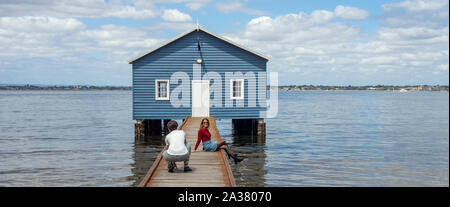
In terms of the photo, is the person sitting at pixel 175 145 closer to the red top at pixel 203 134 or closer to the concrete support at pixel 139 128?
the red top at pixel 203 134

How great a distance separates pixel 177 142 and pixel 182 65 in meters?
15.9

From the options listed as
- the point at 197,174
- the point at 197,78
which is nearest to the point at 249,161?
the point at 197,78

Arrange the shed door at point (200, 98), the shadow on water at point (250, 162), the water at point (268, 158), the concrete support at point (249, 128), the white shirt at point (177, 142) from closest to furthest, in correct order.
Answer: the white shirt at point (177, 142)
the shadow on water at point (250, 162)
the water at point (268, 158)
the shed door at point (200, 98)
the concrete support at point (249, 128)

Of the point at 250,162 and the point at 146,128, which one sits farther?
the point at 146,128

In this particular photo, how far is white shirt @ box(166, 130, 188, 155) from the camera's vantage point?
1151cm

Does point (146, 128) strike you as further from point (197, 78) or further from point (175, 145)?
point (175, 145)

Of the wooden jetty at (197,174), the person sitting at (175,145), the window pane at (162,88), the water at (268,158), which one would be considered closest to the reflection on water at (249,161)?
the water at (268,158)

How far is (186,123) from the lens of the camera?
2378cm

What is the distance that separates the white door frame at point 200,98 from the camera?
2739 centimetres

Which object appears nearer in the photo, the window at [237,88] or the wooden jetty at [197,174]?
the wooden jetty at [197,174]

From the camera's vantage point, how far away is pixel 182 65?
2714 cm

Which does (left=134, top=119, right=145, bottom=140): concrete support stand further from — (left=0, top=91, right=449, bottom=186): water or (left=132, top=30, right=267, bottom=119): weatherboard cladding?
(left=132, top=30, right=267, bottom=119): weatherboard cladding

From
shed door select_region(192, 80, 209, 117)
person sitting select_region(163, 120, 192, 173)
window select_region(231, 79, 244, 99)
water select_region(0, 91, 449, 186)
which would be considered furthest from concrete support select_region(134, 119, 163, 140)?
person sitting select_region(163, 120, 192, 173)
